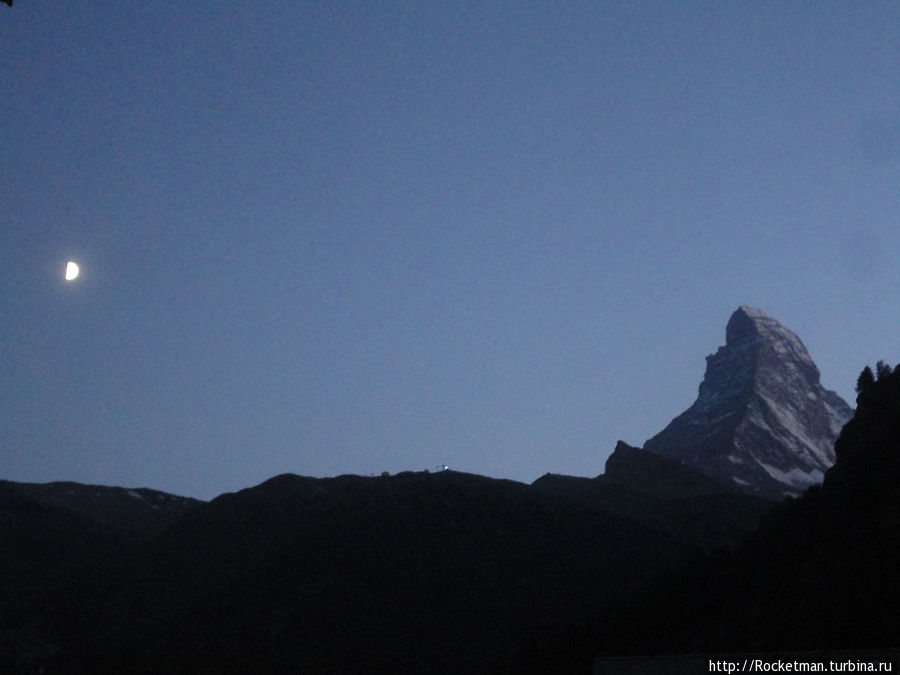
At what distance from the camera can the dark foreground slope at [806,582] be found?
3770 inches

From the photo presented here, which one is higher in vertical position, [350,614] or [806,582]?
[806,582]

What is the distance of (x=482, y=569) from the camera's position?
194125 millimetres

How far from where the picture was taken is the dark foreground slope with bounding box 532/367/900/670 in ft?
314

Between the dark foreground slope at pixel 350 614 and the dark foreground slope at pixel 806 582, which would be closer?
the dark foreground slope at pixel 806 582

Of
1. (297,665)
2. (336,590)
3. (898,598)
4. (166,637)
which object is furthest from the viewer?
(336,590)

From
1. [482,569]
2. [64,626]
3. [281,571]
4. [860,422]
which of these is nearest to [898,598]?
[860,422]

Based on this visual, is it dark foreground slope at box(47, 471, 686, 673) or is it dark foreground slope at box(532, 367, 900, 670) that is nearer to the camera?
dark foreground slope at box(532, 367, 900, 670)

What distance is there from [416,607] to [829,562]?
84.9 metres

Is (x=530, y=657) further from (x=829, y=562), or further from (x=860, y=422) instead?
(x=860, y=422)

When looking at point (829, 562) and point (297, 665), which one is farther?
point (297, 665)

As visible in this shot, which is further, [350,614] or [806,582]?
[350,614]

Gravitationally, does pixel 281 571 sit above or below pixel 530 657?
above

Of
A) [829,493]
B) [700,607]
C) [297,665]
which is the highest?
[829,493]

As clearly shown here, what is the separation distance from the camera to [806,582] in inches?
4294
